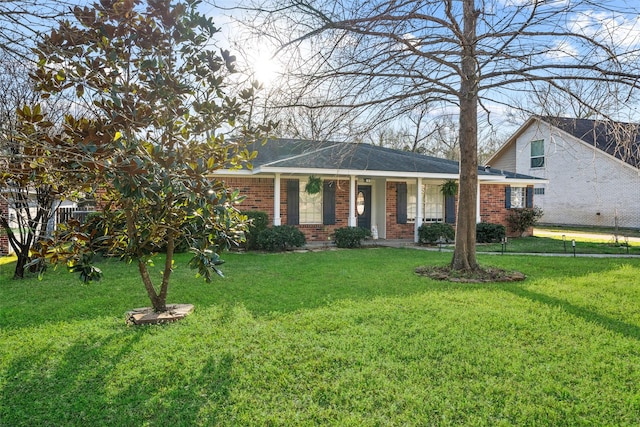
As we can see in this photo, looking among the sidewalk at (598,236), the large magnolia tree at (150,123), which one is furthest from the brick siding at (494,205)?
the large magnolia tree at (150,123)

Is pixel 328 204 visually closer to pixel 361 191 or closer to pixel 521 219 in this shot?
pixel 361 191

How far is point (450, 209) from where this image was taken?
1584 centimetres

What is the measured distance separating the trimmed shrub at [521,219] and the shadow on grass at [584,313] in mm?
10497

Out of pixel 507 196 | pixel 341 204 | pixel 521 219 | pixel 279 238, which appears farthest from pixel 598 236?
pixel 279 238

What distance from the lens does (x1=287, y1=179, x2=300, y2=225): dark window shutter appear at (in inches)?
544

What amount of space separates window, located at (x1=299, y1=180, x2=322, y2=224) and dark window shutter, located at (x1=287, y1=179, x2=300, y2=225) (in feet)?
1.46

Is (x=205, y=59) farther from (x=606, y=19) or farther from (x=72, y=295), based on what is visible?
(x=606, y=19)

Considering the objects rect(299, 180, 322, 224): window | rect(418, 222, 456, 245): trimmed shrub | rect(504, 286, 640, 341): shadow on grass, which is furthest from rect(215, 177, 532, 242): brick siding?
rect(504, 286, 640, 341): shadow on grass

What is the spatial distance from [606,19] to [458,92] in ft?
8.70

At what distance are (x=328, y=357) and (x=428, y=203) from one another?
42.9ft

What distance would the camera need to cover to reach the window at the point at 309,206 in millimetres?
14391

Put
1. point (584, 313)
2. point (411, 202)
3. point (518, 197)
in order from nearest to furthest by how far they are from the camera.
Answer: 1. point (584, 313)
2. point (411, 202)
3. point (518, 197)

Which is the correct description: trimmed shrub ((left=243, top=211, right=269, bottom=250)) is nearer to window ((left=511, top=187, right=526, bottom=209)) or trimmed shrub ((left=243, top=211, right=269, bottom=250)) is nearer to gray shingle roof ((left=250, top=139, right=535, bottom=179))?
gray shingle roof ((left=250, top=139, right=535, bottom=179))

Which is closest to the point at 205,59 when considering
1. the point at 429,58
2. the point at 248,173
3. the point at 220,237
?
the point at 220,237
